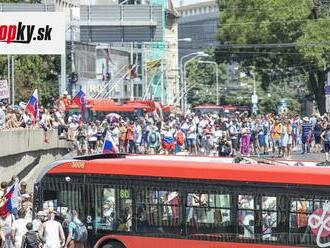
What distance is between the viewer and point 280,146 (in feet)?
147

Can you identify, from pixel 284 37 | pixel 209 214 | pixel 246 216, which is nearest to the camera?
pixel 246 216

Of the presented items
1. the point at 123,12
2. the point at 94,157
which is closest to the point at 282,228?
the point at 94,157

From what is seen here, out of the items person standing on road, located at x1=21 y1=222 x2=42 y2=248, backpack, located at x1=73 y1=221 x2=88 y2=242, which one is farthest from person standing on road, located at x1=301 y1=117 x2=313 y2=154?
person standing on road, located at x1=21 y1=222 x2=42 y2=248

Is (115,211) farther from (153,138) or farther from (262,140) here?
(262,140)

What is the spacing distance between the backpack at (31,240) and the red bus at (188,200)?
6.46 ft

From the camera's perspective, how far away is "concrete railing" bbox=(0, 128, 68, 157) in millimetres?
32159

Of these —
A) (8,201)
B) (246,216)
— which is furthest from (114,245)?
(246,216)

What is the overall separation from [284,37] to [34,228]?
50.0 meters

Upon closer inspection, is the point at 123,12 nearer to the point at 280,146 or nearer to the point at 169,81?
the point at 280,146

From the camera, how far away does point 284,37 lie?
6769 cm

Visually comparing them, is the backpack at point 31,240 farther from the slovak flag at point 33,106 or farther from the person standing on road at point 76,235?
the slovak flag at point 33,106

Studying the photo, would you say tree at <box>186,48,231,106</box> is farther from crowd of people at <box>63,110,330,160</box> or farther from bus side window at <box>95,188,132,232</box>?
bus side window at <box>95,188,132,232</box>

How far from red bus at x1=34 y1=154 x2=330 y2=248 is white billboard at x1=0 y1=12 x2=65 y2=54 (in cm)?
2212

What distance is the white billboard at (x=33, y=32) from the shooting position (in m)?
42.6
